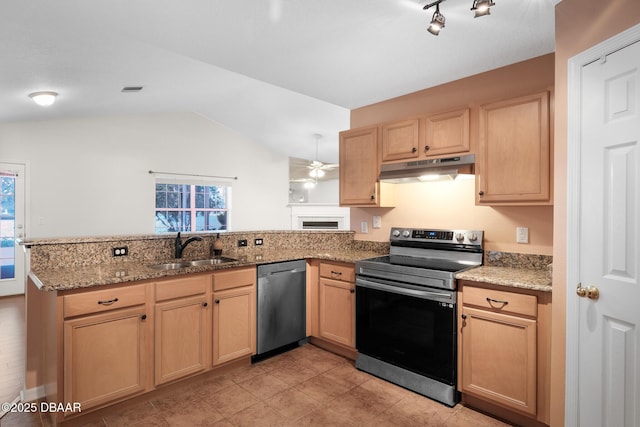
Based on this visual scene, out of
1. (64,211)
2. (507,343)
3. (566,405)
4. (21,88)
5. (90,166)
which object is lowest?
(566,405)

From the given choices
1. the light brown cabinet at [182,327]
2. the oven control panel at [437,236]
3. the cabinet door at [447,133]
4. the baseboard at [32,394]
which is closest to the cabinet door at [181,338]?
the light brown cabinet at [182,327]

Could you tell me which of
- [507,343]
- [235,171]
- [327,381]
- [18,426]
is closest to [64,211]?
[235,171]

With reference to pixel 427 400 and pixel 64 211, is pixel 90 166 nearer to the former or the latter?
pixel 64 211

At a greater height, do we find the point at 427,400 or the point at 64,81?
the point at 64,81

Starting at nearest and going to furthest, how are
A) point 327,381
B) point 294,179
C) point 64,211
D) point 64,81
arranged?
1. point 327,381
2. point 64,81
3. point 64,211
4. point 294,179

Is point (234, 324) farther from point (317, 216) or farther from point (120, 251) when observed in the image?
point (317, 216)

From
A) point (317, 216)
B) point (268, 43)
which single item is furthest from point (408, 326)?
point (317, 216)

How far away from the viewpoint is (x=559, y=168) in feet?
6.00

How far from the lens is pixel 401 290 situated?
255 cm

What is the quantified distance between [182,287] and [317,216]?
5.63m

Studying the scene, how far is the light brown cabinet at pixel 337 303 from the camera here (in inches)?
116

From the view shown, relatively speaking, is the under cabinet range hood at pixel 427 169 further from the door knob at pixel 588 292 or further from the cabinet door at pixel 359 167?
the door knob at pixel 588 292

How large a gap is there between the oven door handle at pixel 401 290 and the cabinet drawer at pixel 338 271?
124 mm

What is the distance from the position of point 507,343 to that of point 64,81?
4.21 metres
